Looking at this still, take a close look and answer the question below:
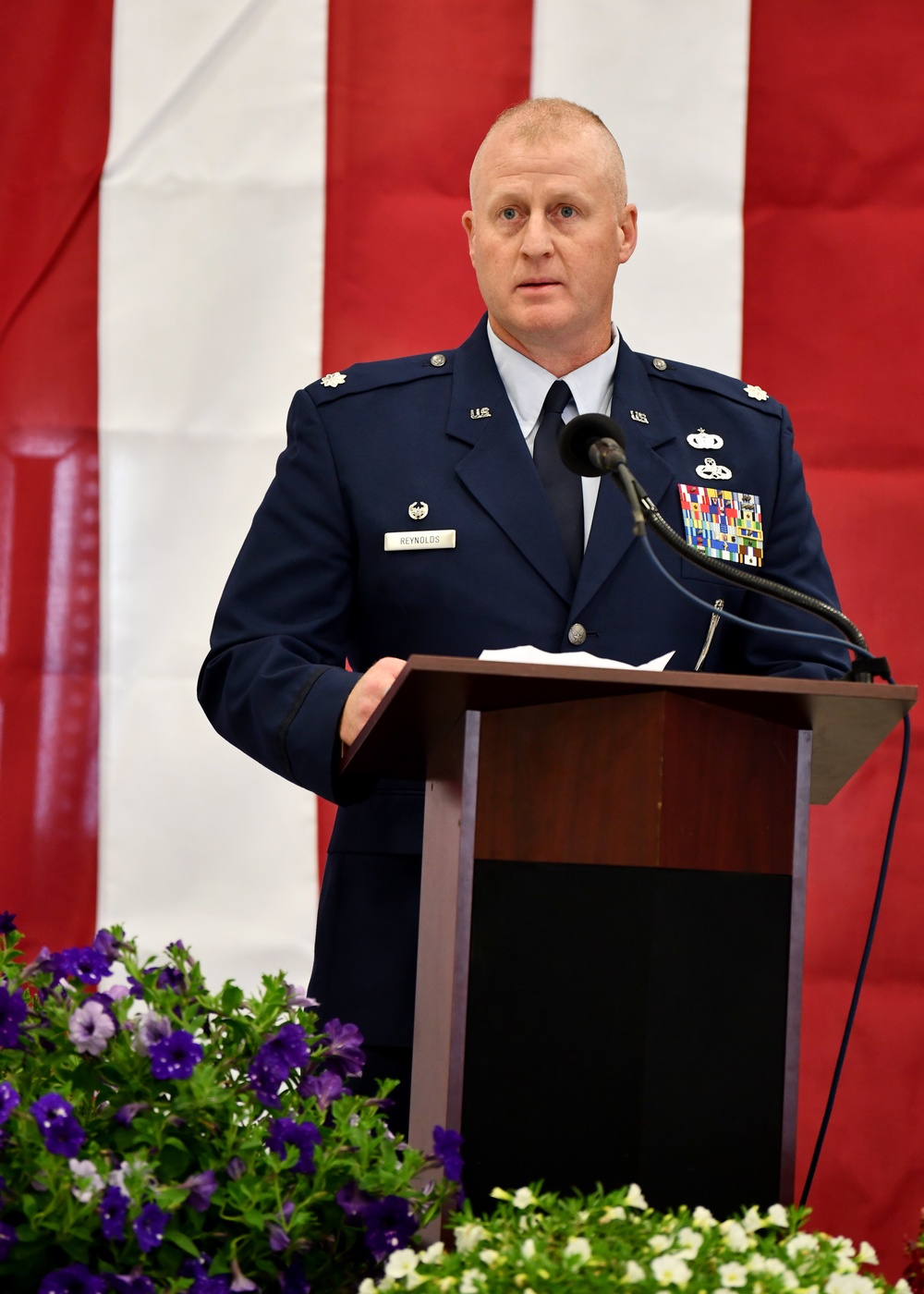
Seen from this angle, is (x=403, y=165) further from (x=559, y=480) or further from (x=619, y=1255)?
(x=619, y=1255)

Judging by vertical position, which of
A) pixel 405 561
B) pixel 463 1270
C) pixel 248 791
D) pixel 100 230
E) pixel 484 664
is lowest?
pixel 463 1270

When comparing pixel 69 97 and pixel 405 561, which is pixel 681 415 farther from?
pixel 69 97

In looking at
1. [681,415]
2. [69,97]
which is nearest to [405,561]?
[681,415]

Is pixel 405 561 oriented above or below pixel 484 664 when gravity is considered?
above

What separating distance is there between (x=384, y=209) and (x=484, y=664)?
1.75m

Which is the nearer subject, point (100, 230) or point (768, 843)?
point (768, 843)

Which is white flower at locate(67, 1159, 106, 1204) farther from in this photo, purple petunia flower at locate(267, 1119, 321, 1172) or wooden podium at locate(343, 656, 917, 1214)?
wooden podium at locate(343, 656, 917, 1214)

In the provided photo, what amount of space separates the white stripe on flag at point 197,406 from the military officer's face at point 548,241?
2.41ft

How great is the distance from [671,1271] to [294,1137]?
30 centimetres

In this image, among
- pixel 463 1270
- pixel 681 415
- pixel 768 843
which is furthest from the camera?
pixel 681 415

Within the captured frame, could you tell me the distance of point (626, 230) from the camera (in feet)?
6.46

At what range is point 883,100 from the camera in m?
2.63

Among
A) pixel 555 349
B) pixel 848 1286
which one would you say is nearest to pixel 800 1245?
pixel 848 1286

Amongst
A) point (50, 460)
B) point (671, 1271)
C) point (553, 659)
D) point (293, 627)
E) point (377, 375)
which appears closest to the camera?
point (671, 1271)
